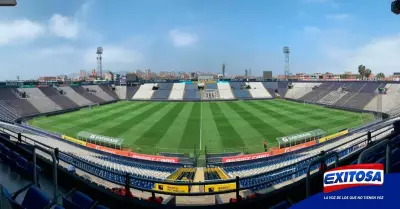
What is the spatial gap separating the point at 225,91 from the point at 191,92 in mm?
9408

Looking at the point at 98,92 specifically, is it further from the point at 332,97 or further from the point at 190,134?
the point at 332,97

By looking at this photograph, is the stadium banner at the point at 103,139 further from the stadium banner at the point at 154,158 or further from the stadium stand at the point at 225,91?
the stadium stand at the point at 225,91

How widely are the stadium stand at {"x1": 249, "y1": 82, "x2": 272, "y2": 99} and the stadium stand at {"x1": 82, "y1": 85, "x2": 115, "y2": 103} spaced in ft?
121

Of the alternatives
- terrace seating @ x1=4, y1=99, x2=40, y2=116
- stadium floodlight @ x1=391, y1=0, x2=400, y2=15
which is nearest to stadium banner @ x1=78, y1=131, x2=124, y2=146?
stadium floodlight @ x1=391, y1=0, x2=400, y2=15

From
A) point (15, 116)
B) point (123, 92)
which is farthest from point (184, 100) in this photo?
point (15, 116)

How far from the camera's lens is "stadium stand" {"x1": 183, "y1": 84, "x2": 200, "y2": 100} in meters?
72.2

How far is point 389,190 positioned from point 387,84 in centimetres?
6303

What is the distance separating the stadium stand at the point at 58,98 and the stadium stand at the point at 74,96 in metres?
1.23

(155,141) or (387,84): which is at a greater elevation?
(387,84)

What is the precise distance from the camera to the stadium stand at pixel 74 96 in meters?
59.5

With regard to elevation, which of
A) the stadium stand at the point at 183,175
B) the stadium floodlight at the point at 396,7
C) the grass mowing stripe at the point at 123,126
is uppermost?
the stadium floodlight at the point at 396,7

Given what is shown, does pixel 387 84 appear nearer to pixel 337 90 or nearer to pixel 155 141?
pixel 337 90

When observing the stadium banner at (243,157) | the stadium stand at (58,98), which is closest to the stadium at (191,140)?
the stadium banner at (243,157)

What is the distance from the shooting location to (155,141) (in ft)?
90.0
